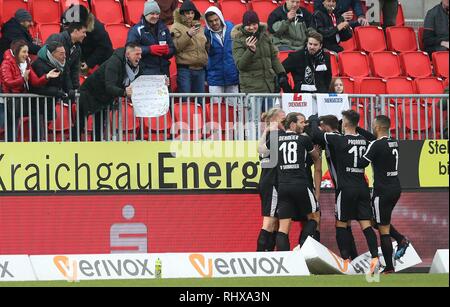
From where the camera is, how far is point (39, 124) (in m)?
19.5

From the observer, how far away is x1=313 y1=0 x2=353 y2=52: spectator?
2219 cm

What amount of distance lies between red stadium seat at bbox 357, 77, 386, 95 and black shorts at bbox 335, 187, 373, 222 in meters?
3.60

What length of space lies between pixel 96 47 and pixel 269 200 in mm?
3552

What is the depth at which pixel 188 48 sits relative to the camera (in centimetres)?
2023

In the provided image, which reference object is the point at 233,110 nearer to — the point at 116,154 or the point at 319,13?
the point at 116,154

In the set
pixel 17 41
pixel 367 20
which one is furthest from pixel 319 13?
pixel 17 41

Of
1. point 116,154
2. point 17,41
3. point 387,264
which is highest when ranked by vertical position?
point 17,41

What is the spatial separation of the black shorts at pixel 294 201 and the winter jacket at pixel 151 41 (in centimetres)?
266

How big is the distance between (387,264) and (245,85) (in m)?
3.54

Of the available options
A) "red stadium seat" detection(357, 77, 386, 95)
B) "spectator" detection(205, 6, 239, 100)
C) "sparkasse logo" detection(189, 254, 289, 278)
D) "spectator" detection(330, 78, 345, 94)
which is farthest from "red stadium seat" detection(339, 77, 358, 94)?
"sparkasse logo" detection(189, 254, 289, 278)

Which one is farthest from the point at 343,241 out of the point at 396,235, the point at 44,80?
the point at 44,80

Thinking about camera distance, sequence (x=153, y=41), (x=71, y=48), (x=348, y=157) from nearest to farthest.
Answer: (x=348, y=157), (x=71, y=48), (x=153, y=41)

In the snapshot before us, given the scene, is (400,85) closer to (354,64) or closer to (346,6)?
(354,64)
